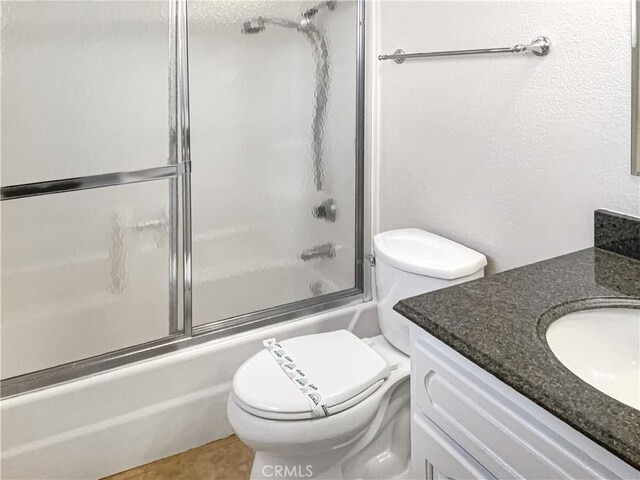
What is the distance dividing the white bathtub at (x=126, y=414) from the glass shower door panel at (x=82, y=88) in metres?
0.65

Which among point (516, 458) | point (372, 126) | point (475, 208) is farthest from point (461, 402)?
point (372, 126)

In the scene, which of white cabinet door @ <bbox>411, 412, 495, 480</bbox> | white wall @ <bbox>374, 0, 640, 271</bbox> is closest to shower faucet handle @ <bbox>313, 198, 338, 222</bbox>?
white wall @ <bbox>374, 0, 640, 271</bbox>

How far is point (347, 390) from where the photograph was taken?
5.27 ft

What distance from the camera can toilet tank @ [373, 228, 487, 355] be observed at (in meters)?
1.72

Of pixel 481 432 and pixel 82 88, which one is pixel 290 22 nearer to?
pixel 82 88

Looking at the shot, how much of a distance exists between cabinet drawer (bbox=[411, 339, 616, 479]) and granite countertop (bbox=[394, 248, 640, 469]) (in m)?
0.07

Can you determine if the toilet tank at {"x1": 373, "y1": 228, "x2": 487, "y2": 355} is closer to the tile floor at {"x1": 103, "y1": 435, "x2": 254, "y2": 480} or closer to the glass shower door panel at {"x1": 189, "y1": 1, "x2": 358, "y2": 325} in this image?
the glass shower door panel at {"x1": 189, "y1": 1, "x2": 358, "y2": 325}

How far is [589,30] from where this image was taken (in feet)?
4.70

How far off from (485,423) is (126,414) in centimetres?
130

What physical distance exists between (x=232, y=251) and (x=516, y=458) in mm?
1338

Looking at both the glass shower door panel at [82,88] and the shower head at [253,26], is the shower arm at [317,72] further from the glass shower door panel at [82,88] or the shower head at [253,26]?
the glass shower door panel at [82,88]

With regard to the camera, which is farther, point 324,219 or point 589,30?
point 324,219

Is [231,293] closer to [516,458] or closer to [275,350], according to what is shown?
[275,350]

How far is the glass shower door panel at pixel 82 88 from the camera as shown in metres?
1.68
